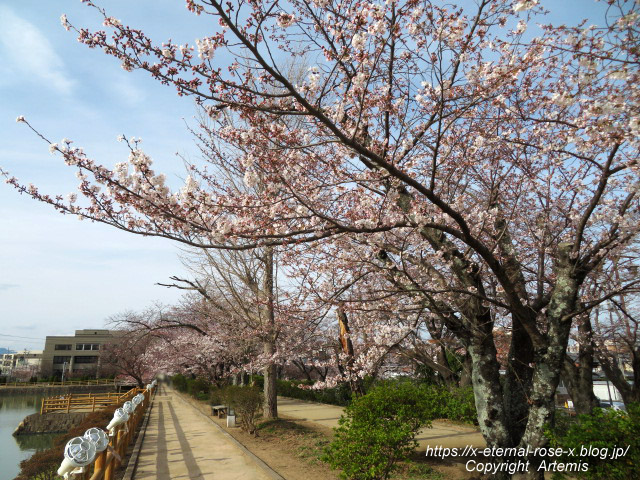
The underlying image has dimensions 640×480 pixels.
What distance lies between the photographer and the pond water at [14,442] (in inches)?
621

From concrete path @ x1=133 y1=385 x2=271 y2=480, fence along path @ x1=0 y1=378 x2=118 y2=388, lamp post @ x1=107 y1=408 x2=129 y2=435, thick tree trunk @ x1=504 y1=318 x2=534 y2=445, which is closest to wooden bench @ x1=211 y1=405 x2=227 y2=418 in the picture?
concrete path @ x1=133 y1=385 x2=271 y2=480

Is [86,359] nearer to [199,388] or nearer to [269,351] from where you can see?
[199,388]

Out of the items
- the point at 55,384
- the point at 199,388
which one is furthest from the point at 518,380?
the point at 55,384

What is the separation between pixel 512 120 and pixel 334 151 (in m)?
2.88

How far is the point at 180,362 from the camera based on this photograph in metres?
27.7

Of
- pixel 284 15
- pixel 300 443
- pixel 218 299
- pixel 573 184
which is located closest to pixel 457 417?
pixel 300 443

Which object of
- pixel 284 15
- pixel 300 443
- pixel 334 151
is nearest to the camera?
pixel 284 15

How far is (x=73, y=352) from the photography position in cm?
7156

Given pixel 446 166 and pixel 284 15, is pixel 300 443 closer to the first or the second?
pixel 446 166

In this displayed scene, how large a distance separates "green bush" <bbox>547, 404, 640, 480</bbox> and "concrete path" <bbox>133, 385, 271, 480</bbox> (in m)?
5.00

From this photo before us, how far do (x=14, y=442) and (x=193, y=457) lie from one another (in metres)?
19.2

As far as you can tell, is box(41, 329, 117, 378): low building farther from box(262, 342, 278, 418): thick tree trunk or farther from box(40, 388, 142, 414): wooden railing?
box(262, 342, 278, 418): thick tree trunk

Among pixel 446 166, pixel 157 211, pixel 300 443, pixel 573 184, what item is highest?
pixel 446 166

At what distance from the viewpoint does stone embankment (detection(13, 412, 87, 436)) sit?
920 inches
